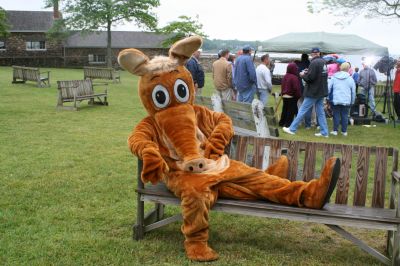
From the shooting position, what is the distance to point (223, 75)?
12391mm

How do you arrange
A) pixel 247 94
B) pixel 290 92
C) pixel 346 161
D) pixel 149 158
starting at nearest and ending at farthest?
pixel 149 158
pixel 346 161
pixel 247 94
pixel 290 92

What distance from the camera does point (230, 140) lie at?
194 inches

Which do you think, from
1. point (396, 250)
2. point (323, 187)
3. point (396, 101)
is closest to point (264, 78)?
point (396, 101)

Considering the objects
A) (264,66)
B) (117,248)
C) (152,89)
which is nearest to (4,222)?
(117,248)

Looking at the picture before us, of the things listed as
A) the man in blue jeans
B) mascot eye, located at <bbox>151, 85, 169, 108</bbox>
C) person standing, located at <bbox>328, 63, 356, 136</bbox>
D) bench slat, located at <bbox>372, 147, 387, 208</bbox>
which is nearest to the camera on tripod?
person standing, located at <bbox>328, 63, 356, 136</bbox>

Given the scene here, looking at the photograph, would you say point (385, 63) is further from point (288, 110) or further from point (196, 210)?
point (196, 210)

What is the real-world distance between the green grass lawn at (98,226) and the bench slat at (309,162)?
70 cm

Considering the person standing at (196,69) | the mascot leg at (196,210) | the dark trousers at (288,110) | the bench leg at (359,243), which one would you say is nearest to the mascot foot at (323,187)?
the bench leg at (359,243)

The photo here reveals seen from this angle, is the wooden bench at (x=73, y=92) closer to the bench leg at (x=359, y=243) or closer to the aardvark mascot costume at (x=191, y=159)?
the aardvark mascot costume at (x=191, y=159)

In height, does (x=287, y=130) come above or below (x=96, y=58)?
below

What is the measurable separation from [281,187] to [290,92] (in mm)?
8229

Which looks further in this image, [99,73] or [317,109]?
[99,73]

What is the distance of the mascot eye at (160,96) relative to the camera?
177 inches

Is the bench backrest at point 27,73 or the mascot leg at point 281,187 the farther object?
the bench backrest at point 27,73
